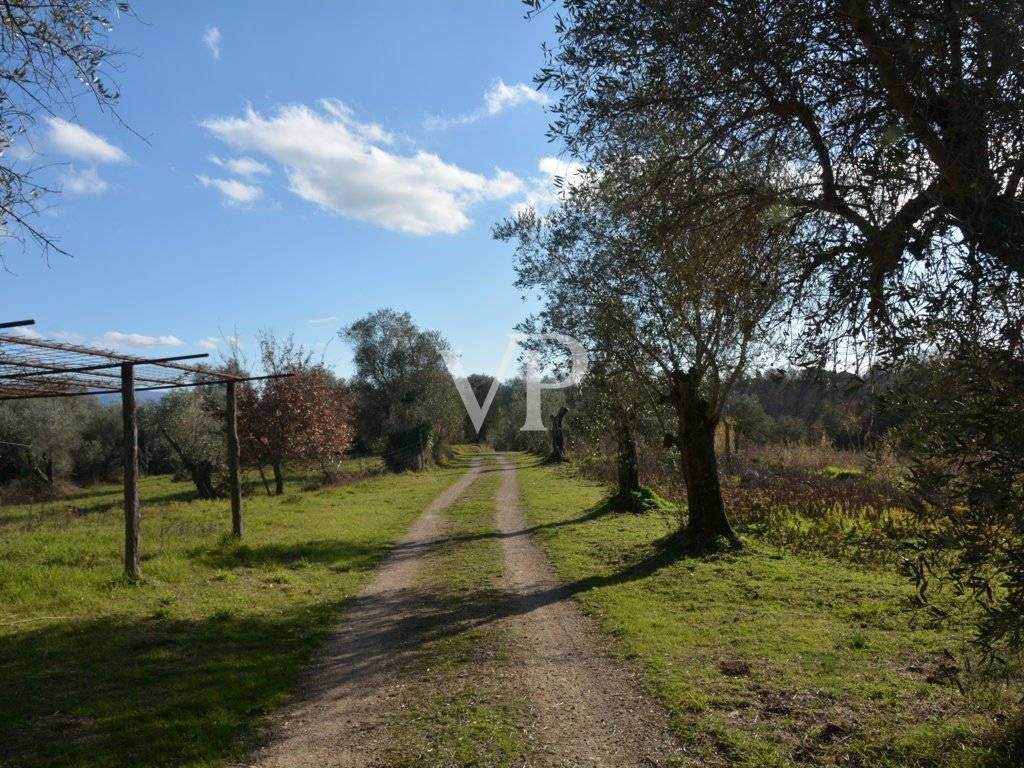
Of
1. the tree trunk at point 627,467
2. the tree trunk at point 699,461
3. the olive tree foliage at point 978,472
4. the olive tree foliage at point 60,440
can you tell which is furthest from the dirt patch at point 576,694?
the olive tree foliage at point 60,440

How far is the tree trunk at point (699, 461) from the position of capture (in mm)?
13625

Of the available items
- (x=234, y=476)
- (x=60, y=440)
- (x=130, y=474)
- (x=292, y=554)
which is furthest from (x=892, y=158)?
(x=60, y=440)

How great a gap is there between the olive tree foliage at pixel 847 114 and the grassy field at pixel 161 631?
6.01 meters

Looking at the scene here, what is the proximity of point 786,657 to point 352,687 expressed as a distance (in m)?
4.34

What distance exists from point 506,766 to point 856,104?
5826 mm

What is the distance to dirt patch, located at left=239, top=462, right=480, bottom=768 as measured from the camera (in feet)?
17.5

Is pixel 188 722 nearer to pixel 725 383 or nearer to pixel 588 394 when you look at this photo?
pixel 725 383

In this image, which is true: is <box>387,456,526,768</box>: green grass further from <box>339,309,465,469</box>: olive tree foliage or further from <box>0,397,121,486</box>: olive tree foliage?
<box>339,309,465,469</box>: olive tree foliage

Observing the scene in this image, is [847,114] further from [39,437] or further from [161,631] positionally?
[39,437]

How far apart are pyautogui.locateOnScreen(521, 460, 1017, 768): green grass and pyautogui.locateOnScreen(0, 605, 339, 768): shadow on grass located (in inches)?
146

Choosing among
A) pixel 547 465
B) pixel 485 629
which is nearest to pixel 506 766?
pixel 485 629

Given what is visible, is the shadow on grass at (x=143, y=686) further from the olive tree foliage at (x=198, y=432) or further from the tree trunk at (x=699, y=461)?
Answer: the olive tree foliage at (x=198, y=432)

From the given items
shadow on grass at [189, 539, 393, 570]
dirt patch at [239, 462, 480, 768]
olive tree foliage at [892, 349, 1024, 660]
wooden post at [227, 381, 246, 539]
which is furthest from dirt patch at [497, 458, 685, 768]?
wooden post at [227, 381, 246, 539]

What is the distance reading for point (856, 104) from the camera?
5.84 m
